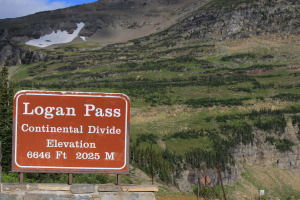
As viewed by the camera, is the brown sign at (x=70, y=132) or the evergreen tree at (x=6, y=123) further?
the evergreen tree at (x=6, y=123)

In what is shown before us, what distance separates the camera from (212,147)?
80.4m

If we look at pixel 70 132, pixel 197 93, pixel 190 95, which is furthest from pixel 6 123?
pixel 197 93

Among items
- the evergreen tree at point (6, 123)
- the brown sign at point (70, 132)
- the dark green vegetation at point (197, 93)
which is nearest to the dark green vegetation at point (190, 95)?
the dark green vegetation at point (197, 93)

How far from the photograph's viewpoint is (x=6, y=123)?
34.0m

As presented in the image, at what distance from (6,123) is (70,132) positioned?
20627 millimetres

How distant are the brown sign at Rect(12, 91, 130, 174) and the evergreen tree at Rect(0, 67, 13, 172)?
1803 centimetres

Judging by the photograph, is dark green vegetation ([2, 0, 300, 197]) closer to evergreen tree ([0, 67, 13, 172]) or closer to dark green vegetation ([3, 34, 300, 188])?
dark green vegetation ([3, 34, 300, 188])

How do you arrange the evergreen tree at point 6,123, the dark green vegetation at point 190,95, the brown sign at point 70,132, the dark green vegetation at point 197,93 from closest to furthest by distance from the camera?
the brown sign at point 70,132 < the evergreen tree at point 6,123 < the dark green vegetation at point 197,93 < the dark green vegetation at point 190,95

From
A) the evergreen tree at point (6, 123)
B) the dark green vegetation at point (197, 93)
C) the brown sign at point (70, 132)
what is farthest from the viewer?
the dark green vegetation at point (197, 93)

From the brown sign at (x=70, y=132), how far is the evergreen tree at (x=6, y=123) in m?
18.0

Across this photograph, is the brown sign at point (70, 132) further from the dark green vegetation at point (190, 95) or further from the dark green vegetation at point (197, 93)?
the dark green vegetation at point (190, 95)

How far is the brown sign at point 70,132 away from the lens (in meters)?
14.9

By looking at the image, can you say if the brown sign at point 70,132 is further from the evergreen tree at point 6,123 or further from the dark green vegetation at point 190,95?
the dark green vegetation at point 190,95

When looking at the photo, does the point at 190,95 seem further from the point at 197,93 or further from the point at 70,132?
the point at 70,132
